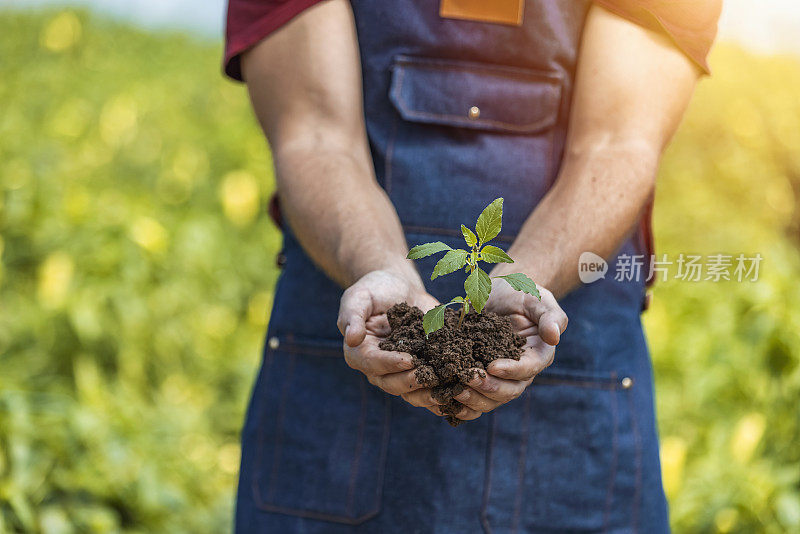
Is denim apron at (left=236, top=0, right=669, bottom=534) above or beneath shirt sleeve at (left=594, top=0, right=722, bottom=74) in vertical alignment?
beneath

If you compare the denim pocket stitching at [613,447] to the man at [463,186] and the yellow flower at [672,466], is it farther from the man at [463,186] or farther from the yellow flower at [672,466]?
the yellow flower at [672,466]

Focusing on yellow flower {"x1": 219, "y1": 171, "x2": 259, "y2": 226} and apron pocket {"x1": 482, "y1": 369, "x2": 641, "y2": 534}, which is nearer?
apron pocket {"x1": 482, "y1": 369, "x2": 641, "y2": 534}

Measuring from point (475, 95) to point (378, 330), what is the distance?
503 millimetres

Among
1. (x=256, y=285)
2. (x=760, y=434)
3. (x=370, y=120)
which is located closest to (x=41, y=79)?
(x=256, y=285)

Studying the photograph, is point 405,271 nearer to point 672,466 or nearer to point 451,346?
point 451,346

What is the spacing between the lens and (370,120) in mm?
1528

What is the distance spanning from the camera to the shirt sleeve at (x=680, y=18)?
1416 mm

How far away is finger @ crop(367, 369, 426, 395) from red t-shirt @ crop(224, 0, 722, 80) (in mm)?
706

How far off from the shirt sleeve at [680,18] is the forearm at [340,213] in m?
0.53

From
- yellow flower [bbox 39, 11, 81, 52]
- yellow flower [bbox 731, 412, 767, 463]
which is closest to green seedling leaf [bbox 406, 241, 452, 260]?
yellow flower [bbox 731, 412, 767, 463]

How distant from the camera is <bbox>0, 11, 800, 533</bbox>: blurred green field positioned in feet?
8.14

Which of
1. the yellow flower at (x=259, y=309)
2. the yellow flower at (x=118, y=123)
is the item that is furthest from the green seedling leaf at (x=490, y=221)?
the yellow flower at (x=118, y=123)

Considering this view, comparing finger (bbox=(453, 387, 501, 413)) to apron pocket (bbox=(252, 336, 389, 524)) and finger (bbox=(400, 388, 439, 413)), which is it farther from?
apron pocket (bbox=(252, 336, 389, 524))

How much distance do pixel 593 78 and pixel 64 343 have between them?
235cm
